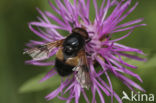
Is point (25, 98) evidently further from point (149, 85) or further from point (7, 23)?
point (149, 85)

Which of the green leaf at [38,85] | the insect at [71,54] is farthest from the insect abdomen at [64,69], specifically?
the green leaf at [38,85]

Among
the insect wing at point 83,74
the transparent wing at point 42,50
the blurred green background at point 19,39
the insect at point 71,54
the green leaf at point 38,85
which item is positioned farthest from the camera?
the blurred green background at point 19,39

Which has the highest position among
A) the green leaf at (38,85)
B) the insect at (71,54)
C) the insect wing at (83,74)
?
the insect at (71,54)

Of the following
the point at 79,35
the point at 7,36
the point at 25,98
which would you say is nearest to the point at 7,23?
the point at 7,36

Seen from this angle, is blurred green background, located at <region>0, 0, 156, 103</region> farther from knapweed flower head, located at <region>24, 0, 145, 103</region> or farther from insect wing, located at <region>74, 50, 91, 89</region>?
insect wing, located at <region>74, 50, 91, 89</region>

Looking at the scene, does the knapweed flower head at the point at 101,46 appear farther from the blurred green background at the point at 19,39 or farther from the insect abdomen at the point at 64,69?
the blurred green background at the point at 19,39

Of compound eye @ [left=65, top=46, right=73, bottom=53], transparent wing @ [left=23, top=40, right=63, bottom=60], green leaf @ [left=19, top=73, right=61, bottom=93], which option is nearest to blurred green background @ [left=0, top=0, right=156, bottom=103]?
green leaf @ [left=19, top=73, right=61, bottom=93]
